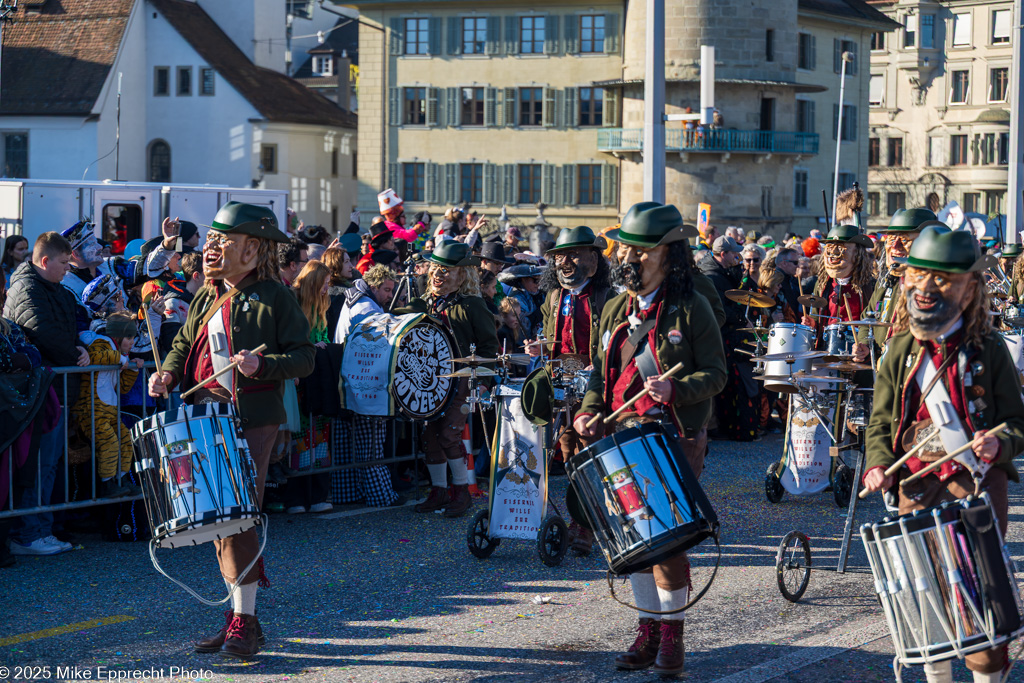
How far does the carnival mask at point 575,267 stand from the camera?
849 centimetres

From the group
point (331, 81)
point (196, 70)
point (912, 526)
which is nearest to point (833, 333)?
point (912, 526)

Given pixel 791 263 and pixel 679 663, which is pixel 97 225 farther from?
pixel 679 663

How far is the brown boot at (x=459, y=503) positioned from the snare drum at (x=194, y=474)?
3.60 meters

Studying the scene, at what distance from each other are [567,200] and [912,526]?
51.5 meters

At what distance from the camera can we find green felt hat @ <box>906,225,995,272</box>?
204 inches

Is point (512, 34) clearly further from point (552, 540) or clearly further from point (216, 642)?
point (216, 642)

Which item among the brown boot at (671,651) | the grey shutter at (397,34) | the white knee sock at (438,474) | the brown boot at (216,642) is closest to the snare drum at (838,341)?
the white knee sock at (438,474)

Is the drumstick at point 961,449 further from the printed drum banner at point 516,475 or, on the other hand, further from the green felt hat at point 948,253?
the printed drum banner at point 516,475

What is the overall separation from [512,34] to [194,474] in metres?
51.1

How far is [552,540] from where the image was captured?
8234 millimetres

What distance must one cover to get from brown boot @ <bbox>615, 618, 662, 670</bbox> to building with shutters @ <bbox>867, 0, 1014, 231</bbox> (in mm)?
74123

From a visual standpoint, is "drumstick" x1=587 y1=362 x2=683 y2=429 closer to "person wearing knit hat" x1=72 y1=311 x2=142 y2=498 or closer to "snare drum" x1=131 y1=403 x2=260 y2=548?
"snare drum" x1=131 y1=403 x2=260 y2=548

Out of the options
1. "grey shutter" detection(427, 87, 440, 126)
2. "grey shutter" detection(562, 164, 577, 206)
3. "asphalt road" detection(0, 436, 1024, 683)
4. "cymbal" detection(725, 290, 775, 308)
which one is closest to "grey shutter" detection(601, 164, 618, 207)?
"grey shutter" detection(562, 164, 577, 206)

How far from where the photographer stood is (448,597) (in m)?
7.47
